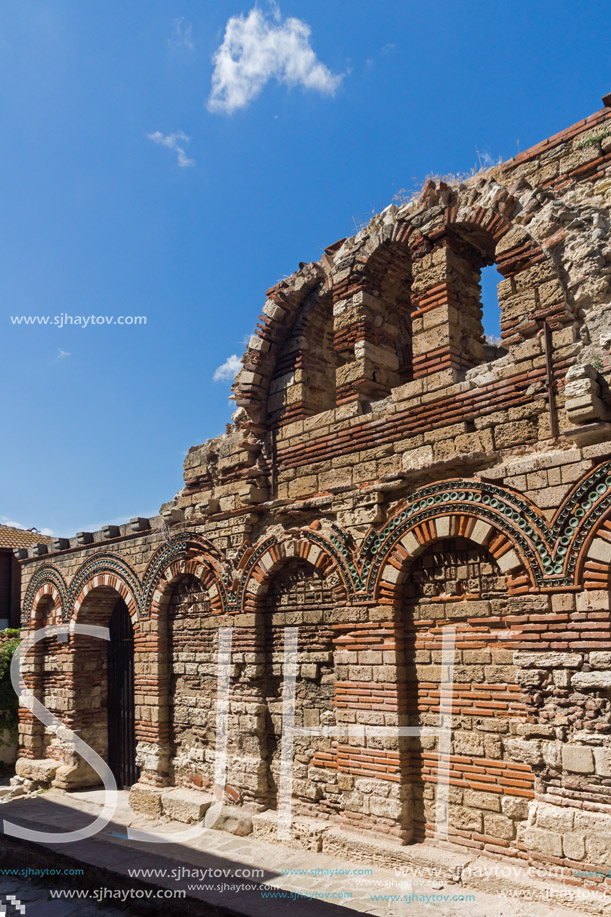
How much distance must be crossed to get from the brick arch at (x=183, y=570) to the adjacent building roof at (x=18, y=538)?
40.0ft

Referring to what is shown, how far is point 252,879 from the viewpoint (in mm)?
5867

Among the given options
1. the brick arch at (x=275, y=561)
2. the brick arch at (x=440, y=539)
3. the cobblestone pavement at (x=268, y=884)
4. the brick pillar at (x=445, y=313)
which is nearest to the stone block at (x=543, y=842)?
the cobblestone pavement at (x=268, y=884)

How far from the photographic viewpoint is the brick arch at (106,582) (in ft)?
30.7

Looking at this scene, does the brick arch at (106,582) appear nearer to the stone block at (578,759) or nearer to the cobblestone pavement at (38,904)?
the cobblestone pavement at (38,904)

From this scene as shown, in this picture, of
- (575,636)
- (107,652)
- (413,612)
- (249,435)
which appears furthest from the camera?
(107,652)

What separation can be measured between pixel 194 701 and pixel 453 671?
3747 mm

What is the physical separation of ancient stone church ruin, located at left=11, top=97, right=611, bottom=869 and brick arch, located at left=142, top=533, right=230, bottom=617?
0.04 m

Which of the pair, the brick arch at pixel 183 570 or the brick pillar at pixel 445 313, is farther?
the brick arch at pixel 183 570

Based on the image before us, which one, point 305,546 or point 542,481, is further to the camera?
point 305,546

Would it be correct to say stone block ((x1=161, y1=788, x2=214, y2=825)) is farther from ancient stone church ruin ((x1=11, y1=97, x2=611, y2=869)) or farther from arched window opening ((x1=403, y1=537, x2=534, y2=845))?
arched window opening ((x1=403, y1=537, x2=534, y2=845))

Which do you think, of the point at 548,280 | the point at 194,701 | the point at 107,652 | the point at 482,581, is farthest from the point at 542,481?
the point at 107,652

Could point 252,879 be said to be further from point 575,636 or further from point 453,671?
point 575,636

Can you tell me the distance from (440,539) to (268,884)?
10.3 feet

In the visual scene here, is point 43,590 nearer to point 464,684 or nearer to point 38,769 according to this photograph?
point 38,769
